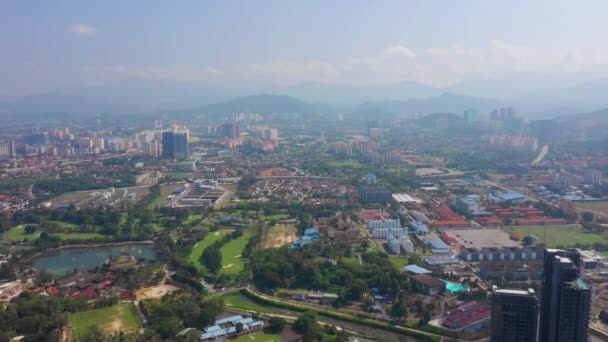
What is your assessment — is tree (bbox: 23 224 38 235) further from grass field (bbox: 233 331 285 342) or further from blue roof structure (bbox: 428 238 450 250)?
blue roof structure (bbox: 428 238 450 250)

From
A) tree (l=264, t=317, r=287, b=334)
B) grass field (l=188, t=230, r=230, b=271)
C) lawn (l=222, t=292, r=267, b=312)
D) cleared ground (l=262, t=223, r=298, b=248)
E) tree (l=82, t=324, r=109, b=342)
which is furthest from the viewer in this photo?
cleared ground (l=262, t=223, r=298, b=248)

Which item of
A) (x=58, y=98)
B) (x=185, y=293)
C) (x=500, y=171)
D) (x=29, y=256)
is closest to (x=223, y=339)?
(x=185, y=293)

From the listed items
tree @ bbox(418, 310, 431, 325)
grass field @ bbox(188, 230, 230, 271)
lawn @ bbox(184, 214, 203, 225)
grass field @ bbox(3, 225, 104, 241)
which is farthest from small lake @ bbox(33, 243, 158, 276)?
tree @ bbox(418, 310, 431, 325)

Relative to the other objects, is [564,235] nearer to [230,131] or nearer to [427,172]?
[427,172]

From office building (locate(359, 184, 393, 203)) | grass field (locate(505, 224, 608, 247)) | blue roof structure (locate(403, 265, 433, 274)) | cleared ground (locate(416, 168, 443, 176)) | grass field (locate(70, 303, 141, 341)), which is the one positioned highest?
cleared ground (locate(416, 168, 443, 176))

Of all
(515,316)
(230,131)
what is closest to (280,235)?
(515,316)

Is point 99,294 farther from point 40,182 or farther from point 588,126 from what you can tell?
point 588,126
